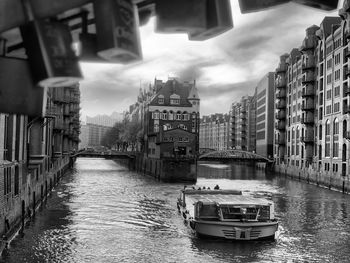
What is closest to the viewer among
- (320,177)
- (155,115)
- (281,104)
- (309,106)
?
(320,177)

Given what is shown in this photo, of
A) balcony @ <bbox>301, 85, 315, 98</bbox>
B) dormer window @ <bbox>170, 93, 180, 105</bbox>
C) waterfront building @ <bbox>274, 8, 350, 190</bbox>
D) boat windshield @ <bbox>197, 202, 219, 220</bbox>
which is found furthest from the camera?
dormer window @ <bbox>170, 93, 180, 105</bbox>

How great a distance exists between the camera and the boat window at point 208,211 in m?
28.8

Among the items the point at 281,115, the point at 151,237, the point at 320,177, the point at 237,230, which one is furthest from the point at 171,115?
the point at 151,237

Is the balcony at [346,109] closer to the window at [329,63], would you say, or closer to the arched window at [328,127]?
the arched window at [328,127]

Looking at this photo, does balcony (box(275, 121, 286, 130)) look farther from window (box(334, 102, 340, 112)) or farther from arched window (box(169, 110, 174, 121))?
window (box(334, 102, 340, 112))

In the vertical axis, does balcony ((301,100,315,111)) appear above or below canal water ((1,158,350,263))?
above

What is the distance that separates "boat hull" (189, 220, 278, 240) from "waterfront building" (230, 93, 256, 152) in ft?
401

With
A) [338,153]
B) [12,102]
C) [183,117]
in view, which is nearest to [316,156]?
[338,153]

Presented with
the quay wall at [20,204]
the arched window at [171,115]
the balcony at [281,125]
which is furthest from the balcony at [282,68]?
the quay wall at [20,204]

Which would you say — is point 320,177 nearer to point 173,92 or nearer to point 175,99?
point 175,99

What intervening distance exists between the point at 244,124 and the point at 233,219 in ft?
439

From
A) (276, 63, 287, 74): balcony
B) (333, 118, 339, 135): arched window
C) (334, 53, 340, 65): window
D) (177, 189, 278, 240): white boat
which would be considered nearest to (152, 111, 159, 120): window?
(276, 63, 287, 74): balcony

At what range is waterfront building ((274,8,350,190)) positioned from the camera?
6506 cm

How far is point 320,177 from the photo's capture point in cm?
6731
